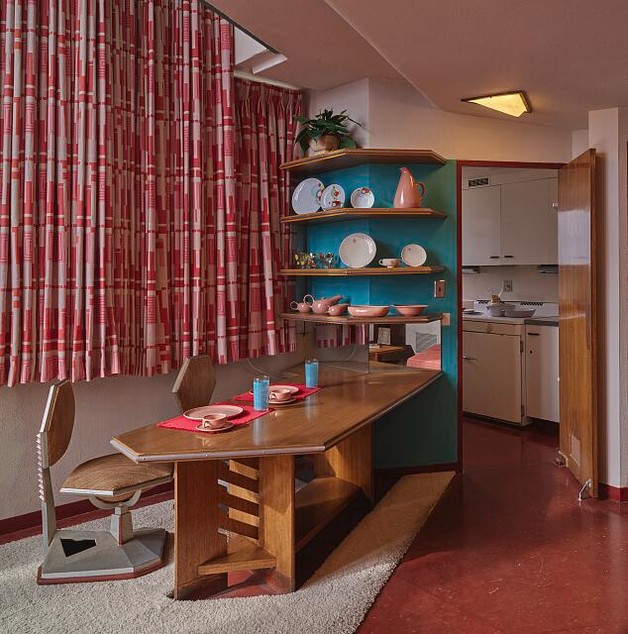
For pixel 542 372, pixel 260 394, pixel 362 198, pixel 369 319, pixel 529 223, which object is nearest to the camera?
pixel 260 394

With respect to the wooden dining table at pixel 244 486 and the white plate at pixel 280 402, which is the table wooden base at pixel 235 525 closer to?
the wooden dining table at pixel 244 486

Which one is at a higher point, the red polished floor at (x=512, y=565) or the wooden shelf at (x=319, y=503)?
the wooden shelf at (x=319, y=503)

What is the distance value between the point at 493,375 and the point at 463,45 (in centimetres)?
312

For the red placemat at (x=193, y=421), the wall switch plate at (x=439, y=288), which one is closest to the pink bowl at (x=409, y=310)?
the wall switch plate at (x=439, y=288)

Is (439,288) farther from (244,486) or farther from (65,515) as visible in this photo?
(65,515)

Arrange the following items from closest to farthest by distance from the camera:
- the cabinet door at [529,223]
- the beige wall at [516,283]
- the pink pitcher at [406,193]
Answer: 1. the pink pitcher at [406,193]
2. the cabinet door at [529,223]
3. the beige wall at [516,283]

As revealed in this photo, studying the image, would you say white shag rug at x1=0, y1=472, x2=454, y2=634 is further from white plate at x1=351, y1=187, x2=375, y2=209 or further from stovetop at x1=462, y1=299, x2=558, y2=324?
stovetop at x1=462, y1=299, x2=558, y2=324

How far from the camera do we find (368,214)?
3312 mm

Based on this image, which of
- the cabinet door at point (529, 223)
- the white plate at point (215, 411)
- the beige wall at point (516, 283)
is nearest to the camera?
the white plate at point (215, 411)

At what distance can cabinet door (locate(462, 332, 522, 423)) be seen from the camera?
4.82 metres

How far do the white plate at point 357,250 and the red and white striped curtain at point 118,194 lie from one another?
482 mm

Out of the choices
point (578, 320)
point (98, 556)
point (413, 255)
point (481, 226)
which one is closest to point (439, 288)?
point (413, 255)

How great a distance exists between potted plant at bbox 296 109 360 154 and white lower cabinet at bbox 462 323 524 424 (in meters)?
2.29

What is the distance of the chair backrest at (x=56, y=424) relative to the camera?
7.89ft
